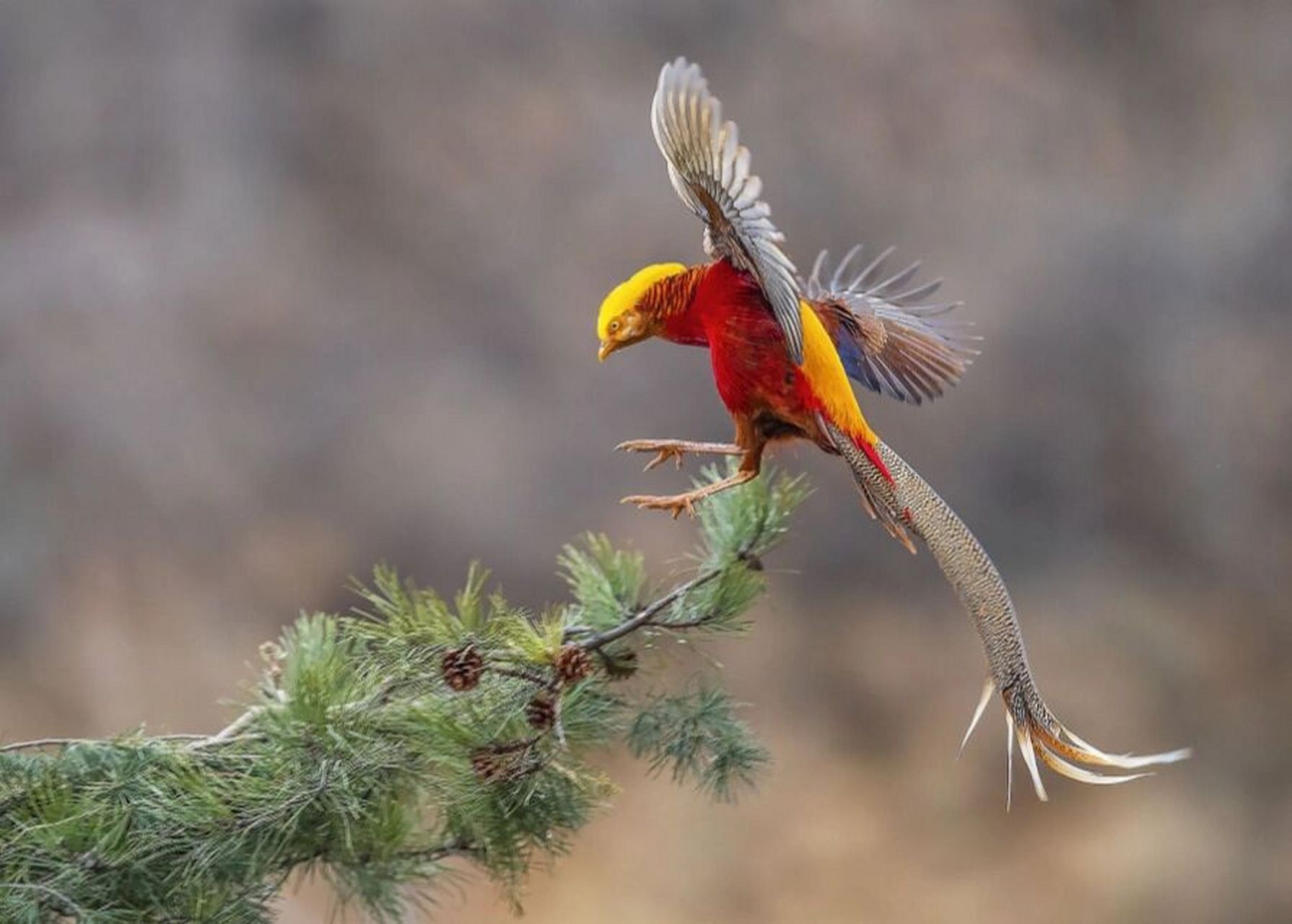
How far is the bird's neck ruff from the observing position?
2.11 feet

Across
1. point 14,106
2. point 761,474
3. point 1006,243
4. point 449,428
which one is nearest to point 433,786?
point 761,474

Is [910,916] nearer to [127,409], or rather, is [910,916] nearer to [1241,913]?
[1241,913]

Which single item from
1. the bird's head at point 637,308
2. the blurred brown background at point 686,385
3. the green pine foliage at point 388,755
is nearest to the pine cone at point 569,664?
the green pine foliage at point 388,755

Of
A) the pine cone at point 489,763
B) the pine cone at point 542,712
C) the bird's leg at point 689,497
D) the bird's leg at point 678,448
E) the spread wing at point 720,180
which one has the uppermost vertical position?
the spread wing at point 720,180

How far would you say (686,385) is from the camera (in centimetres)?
161

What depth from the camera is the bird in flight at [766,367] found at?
0.57 metres

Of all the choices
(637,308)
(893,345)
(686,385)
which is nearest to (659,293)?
(637,308)

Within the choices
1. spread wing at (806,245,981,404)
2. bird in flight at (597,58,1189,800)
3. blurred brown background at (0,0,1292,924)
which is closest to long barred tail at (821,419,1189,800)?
bird in flight at (597,58,1189,800)

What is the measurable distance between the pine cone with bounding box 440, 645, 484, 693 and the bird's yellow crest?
14cm

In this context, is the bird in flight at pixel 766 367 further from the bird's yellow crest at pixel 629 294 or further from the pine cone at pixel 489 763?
the pine cone at pixel 489 763

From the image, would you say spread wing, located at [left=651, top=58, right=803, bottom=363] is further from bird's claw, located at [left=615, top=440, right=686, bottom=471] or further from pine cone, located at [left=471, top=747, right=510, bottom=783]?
pine cone, located at [left=471, top=747, right=510, bottom=783]

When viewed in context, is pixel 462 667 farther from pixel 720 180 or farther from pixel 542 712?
pixel 720 180

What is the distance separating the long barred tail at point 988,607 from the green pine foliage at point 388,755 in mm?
80

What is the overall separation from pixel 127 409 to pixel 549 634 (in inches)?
46.7
